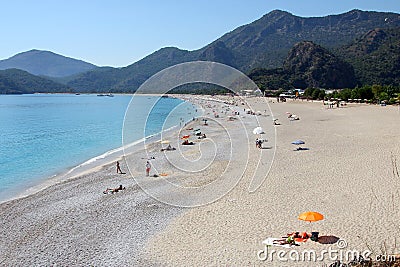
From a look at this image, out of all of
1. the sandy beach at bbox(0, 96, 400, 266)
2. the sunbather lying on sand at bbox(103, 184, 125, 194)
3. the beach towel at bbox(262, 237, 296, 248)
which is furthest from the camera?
the sunbather lying on sand at bbox(103, 184, 125, 194)

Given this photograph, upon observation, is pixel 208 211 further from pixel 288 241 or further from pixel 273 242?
pixel 288 241

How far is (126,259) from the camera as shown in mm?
9367

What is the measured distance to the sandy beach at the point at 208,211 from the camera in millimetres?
9516

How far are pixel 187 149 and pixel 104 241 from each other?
1555cm

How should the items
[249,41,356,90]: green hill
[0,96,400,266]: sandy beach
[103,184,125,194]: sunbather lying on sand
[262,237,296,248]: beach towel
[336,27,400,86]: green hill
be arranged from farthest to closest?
[249,41,356,90]: green hill, [336,27,400,86]: green hill, [103,184,125,194]: sunbather lying on sand, [0,96,400,266]: sandy beach, [262,237,296,248]: beach towel

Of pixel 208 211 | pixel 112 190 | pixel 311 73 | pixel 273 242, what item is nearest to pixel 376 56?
pixel 311 73

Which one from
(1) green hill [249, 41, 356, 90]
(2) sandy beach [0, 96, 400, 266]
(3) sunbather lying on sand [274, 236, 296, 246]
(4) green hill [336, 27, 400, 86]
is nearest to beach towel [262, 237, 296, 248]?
(3) sunbather lying on sand [274, 236, 296, 246]

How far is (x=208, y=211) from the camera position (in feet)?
40.7

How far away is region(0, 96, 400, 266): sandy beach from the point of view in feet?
31.2

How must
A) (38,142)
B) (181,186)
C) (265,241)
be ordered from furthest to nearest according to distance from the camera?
(38,142)
(181,186)
(265,241)

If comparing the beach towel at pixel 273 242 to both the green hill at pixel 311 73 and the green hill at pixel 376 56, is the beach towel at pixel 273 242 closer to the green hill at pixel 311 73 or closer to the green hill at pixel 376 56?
the green hill at pixel 311 73

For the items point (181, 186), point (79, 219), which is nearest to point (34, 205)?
point (79, 219)

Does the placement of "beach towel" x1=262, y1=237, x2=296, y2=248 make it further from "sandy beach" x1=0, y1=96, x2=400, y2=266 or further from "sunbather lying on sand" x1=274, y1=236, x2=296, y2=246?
"sandy beach" x1=0, y1=96, x2=400, y2=266

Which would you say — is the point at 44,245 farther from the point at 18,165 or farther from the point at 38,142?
the point at 38,142
